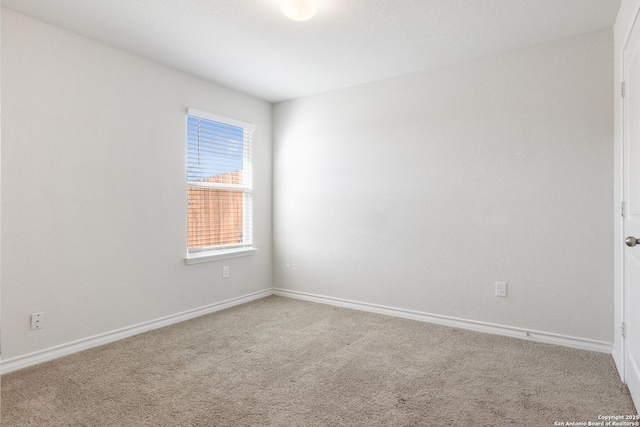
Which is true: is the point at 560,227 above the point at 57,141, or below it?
below

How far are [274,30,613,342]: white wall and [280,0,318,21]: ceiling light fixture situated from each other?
1.55 meters

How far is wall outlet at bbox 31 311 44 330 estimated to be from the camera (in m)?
2.53

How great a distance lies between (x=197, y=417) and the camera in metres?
1.87

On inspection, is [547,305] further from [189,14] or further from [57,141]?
[57,141]

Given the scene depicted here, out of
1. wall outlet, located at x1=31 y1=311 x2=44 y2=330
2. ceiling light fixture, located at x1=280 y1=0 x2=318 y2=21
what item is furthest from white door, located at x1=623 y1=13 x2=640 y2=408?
wall outlet, located at x1=31 y1=311 x2=44 y2=330

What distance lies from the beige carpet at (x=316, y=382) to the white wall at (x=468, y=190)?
0.48 meters

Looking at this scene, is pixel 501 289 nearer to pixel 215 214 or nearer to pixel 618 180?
pixel 618 180

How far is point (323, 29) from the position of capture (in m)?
2.70

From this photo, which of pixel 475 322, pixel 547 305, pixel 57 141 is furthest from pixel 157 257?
pixel 547 305

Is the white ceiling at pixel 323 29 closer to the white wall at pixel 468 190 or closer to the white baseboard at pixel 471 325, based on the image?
the white wall at pixel 468 190

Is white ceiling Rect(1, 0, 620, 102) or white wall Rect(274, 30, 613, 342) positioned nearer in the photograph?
white ceiling Rect(1, 0, 620, 102)

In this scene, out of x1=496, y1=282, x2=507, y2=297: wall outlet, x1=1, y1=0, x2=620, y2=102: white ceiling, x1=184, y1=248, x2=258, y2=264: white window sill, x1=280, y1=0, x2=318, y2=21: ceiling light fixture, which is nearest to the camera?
x1=280, y1=0, x2=318, y2=21: ceiling light fixture

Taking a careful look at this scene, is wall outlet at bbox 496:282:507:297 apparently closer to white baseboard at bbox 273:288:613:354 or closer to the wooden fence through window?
white baseboard at bbox 273:288:613:354

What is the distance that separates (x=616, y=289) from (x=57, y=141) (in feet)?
13.2
